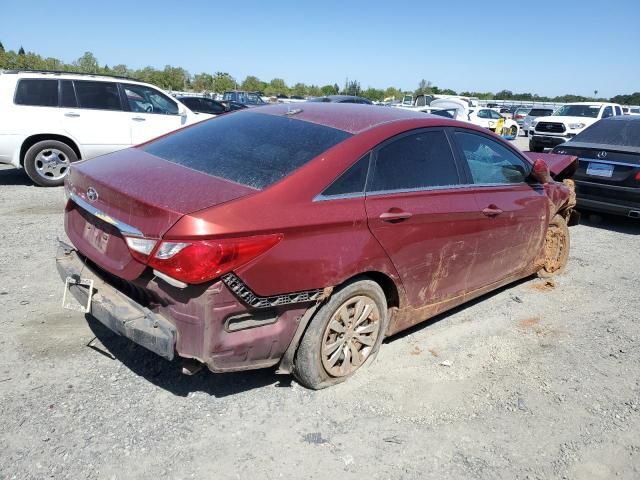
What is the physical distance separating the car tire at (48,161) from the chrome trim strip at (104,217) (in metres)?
5.53

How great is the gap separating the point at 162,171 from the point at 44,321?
1666 millimetres

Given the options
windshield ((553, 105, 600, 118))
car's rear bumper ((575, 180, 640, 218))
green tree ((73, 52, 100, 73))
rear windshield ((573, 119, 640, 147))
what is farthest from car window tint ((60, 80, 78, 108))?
green tree ((73, 52, 100, 73))

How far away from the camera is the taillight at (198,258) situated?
2408 mm

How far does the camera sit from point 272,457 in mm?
2600

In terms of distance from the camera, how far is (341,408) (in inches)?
119

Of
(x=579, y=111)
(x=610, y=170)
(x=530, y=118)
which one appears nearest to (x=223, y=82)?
(x=530, y=118)

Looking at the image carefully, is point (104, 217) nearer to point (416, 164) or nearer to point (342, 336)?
point (342, 336)

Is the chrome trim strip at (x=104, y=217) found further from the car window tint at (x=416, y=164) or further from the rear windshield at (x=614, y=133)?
the rear windshield at (x=614, y=133)

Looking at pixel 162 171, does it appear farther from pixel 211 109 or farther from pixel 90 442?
pixel 211 109

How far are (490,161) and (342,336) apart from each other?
2.04 m

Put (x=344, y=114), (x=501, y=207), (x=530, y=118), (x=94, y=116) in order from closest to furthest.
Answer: (x=344, y=114) < (x=501, y=207) < (x=94, y=116) < (x=530, y=118)

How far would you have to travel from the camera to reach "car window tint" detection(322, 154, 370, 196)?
9.61 feet

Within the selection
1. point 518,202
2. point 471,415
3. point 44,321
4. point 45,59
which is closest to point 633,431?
point 471,415

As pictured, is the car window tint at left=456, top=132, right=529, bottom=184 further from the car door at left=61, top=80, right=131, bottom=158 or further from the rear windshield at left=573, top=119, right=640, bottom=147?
the car door at left=61, top=80, right=131, bottom=158
